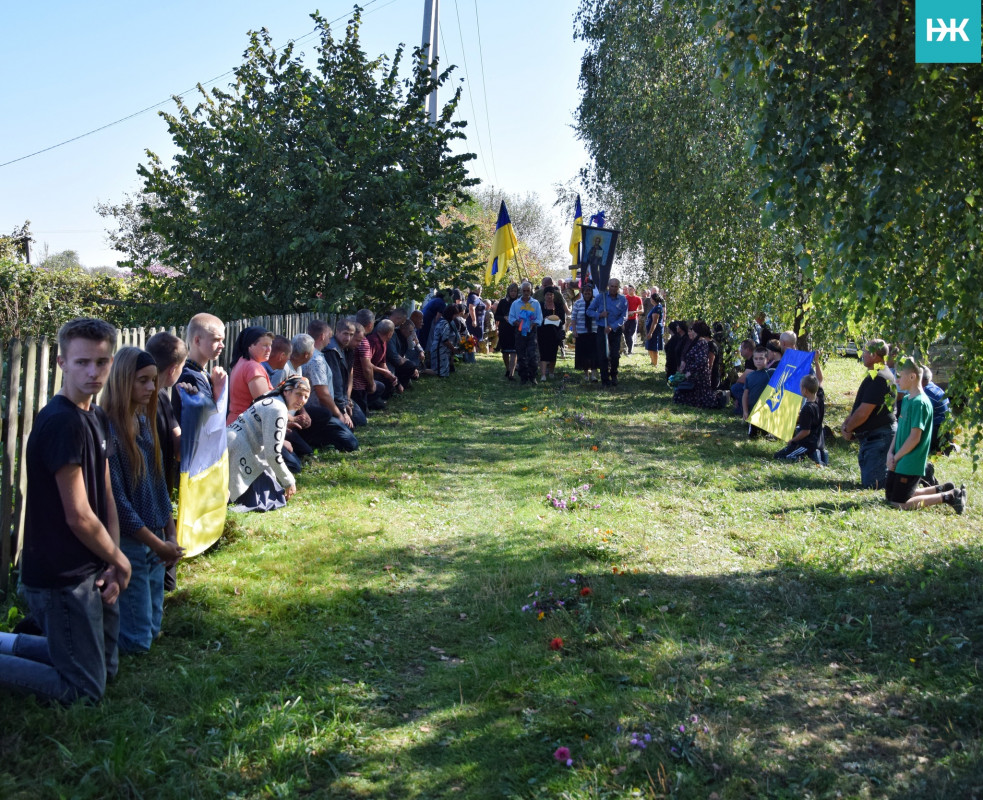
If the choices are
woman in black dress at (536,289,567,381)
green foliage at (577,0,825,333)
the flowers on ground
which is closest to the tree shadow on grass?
the flowers on ground

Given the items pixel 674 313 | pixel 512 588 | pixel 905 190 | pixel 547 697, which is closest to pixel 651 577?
pixel 512 588

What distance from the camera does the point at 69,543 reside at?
4211mm

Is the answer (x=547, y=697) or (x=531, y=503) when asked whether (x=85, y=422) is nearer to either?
(x=547, y=697)

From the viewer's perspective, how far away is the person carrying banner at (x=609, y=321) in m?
18.8

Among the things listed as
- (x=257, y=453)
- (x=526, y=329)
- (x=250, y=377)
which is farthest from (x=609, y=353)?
(x=257, y=453)

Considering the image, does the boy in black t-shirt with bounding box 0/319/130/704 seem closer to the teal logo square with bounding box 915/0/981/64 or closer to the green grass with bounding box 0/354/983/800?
the green grass with bounding box 0/354/983/800

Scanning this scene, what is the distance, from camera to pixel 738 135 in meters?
12.7

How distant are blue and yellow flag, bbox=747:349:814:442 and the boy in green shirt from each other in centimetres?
296

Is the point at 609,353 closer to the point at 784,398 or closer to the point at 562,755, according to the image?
the point at 784,398

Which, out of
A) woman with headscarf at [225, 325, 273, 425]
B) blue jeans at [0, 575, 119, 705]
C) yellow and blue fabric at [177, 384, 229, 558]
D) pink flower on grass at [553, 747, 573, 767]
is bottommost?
pink flower on grass at [553, 747, 573, 767]

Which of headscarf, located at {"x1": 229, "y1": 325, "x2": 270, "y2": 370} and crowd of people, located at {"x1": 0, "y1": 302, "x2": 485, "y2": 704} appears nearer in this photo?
crowd of people, located at {"x1": 0, "y1": 302, "x2": 485, "y2": 704}

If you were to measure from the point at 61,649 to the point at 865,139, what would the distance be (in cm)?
483

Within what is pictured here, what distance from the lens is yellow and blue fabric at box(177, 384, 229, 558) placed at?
602 centimetres

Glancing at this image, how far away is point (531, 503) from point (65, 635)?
5.41m
